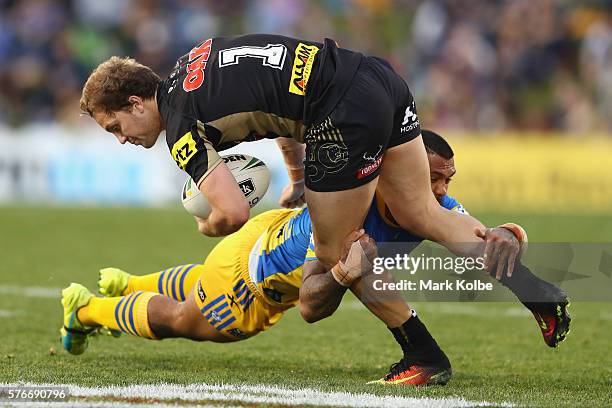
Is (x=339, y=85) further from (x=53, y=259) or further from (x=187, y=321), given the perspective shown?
(x=53, y=259)

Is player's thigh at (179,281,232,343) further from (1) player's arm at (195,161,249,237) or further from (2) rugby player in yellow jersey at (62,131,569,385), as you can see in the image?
(1) player's arm at (195,161,249,237)

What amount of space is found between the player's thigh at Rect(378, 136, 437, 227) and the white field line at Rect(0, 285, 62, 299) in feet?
12.9

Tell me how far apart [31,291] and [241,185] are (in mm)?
4010

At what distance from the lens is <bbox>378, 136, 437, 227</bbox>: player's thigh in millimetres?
5484

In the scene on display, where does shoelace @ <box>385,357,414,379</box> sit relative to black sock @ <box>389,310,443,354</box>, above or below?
below

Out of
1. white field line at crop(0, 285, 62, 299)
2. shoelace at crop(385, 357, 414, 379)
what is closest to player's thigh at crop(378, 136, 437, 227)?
shoelace at crop(385, 357, 414, 379)

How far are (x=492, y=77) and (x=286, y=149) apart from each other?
12.3 m

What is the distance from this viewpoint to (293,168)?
6.33 meters

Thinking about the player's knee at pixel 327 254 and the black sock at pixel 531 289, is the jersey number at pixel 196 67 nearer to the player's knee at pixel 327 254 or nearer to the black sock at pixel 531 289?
the player's knee at pixel 327 254

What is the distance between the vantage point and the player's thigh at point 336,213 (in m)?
5.32

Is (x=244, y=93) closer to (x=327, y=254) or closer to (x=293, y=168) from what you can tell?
(x=327, y=254)

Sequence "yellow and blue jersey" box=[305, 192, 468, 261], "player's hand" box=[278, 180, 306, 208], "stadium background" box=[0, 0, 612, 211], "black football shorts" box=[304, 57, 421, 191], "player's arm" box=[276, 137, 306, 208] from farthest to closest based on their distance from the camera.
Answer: "stadium background" box=[0, 0, 612, 211] < "player's hand" box=[278, 180, 306, 208] < "player's arm" box=[276, 137, 306, 208] < "yellow and blue jersey" box=[305, 192, 468, 261] < "black football shorts" box=[304, 57, 421, 191]

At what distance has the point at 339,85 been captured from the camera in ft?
17.0

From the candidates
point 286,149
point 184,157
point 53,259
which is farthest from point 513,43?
point 184,157
